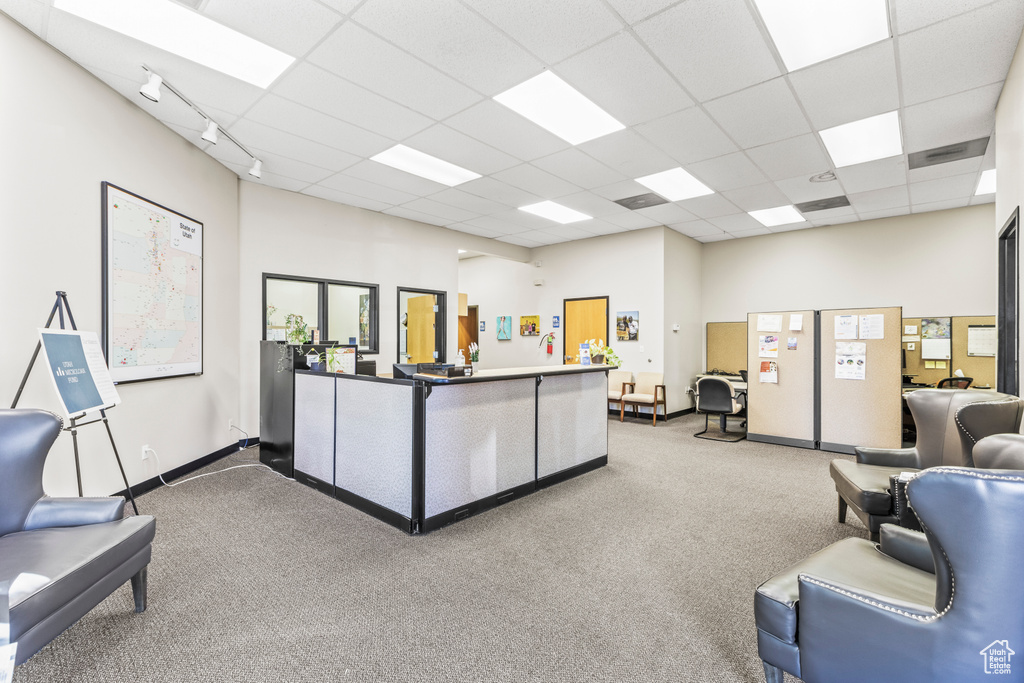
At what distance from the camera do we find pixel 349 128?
12.8 ft

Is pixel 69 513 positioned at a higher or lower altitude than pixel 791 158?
lower

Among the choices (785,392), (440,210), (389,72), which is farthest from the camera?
(440,210)

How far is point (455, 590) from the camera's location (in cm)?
233

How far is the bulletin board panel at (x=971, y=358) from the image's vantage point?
229 inches

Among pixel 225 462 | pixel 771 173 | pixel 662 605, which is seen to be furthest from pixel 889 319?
pixel 225 462

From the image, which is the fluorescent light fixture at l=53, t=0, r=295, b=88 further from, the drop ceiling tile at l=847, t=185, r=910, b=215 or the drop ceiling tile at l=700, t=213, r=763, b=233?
the drop ceiling tile at l=847, t=185, r=910, b=215

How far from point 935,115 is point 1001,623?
4.04 m

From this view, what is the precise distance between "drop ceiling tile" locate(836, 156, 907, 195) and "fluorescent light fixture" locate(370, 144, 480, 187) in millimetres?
3957

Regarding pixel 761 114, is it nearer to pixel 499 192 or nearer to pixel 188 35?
pixel 499 192

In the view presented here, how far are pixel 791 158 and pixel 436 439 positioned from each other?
14.2 ft

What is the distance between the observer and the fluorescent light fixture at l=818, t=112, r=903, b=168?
3784 mm

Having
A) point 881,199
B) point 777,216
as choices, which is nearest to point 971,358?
point 881,199

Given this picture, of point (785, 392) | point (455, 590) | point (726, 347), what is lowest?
point (455, 590)

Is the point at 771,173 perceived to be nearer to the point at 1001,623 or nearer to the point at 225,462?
the point at 1001,623
